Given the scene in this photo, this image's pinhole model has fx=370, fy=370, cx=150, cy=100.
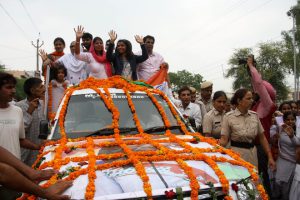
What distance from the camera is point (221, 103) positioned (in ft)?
19.0

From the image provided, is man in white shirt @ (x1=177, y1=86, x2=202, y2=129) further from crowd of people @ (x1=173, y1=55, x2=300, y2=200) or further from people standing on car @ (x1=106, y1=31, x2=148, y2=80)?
people standing on car @ (x1=106, y1=31, x2=148, y2=80)

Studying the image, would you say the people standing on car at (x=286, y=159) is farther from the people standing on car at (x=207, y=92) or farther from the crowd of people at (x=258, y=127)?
the people standing on car at (x=207, y=92)

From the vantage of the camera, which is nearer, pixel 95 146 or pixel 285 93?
pixel 95 146

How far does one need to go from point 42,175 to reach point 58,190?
17.9 inches

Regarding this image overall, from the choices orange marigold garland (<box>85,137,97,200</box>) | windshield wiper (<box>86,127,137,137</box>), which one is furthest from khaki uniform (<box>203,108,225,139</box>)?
orange marigold garland (<box>85,137,97,200</box>)

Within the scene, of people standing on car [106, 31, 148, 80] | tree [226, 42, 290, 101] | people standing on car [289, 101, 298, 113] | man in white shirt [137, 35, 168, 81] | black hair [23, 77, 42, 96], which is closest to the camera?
black hair [23, 77, 42, 96]

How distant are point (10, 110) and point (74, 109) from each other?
77 cm

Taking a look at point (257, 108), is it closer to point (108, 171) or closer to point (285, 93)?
point (108, 171)

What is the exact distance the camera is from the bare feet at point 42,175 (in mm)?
3281

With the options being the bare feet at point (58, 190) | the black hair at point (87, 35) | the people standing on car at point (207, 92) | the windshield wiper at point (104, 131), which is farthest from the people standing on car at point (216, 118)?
the black hair at point (87, 35)

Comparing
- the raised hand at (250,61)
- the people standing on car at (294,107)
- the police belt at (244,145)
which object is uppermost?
the raised hand at (250,61)

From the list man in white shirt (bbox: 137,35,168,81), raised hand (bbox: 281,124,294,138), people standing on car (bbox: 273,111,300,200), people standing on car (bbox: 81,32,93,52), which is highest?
people standing on car (bbox: 81,32,93,52)

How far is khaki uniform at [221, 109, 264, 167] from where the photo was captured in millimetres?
5051

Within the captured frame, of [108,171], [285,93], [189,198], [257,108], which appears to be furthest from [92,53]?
[285,93]
